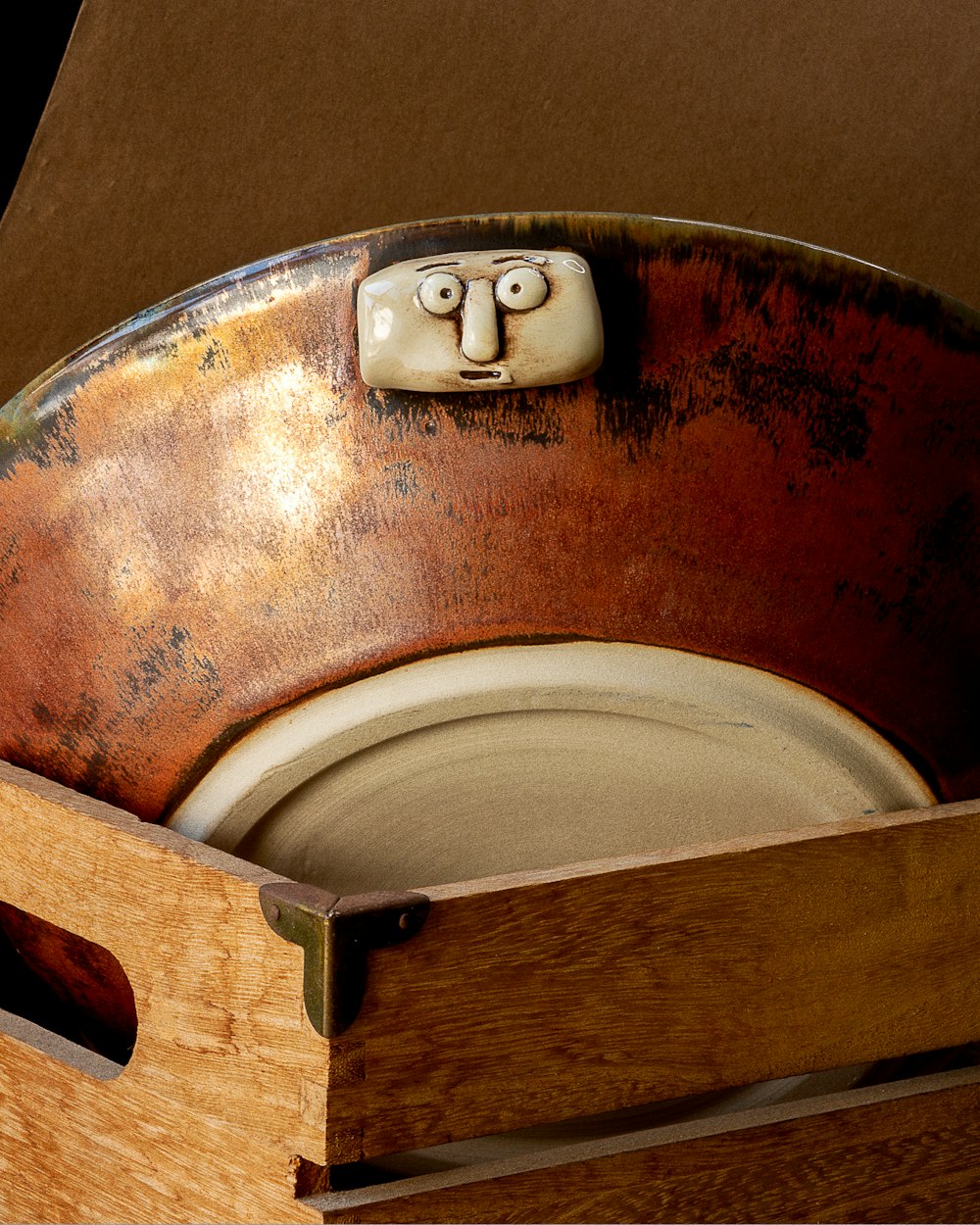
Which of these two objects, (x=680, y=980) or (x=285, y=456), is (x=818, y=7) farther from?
(x=680, y=980)

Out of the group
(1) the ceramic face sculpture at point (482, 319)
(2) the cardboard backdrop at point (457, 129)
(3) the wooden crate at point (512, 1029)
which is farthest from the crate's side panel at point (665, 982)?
(2) the cardboard backdrop at point (457, 129)

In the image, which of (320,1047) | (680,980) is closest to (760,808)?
(680,980)

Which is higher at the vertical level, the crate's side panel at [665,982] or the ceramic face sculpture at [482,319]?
the ceramic face sculpture at [482,319]

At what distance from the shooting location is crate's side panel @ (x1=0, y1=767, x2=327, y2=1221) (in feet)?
1.85

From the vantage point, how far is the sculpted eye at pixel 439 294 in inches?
22.5

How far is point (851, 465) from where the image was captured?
62cm

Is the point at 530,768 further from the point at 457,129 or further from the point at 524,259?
the point at 457,129

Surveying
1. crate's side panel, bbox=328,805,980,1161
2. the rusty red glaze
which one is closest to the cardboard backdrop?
the rusty red glaze

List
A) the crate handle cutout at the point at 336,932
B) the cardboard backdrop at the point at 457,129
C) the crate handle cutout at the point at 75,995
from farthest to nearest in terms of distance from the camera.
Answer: the cardboard backdrop at the point at 457,129
the crate handle cutout at the point at 75,995
the crate handle cutout at the point at 336,932

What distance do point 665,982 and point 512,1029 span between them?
8 centimetres

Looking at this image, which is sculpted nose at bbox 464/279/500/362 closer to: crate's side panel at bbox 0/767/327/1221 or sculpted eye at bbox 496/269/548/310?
sculpted eye at bbox 496/269/548/310

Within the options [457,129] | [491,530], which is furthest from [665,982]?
[457,129]

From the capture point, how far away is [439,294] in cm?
57

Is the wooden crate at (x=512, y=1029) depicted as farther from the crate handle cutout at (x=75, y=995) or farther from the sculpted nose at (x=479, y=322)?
the sculpted nose at (x=479, y=322)
